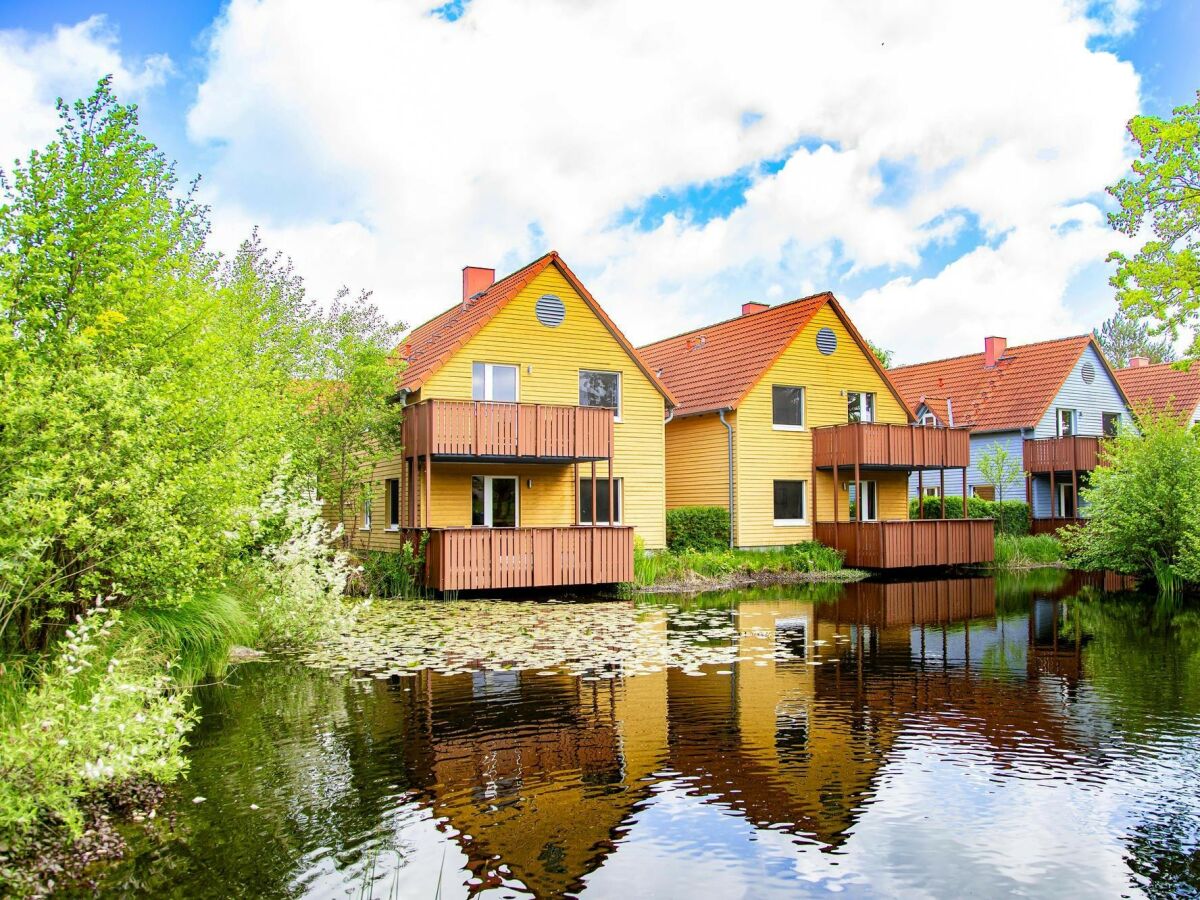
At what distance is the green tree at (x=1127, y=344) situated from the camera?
259ft

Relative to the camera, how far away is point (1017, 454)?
39.3 meters

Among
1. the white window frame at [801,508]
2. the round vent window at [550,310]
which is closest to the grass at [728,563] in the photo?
the white window frame at [801,508]

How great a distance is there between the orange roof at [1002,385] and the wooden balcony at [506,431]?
20.4 meters

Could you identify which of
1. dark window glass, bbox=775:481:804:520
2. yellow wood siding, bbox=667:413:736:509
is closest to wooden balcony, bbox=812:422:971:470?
dark window glass, bbox=775:481:804:520

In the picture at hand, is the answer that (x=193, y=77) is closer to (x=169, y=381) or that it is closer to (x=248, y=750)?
(x=169, y=381)

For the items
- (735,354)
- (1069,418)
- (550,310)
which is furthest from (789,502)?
(1069,418)

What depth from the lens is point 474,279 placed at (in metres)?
30.0

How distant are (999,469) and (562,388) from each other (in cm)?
2055

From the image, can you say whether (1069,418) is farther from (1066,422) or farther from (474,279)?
(474,279)

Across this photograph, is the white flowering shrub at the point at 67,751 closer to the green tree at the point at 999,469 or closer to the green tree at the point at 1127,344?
the green tree at the point at 999,469

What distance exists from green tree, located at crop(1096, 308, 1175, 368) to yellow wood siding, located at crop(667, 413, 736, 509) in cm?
6024

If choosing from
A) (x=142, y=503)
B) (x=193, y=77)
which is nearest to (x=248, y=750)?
(x=142, y=503)

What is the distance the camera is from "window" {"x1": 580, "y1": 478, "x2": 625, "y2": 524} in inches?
1057

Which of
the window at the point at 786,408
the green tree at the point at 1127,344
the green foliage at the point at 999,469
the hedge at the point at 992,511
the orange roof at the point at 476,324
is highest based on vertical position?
the green tree at the point at 1127,344
